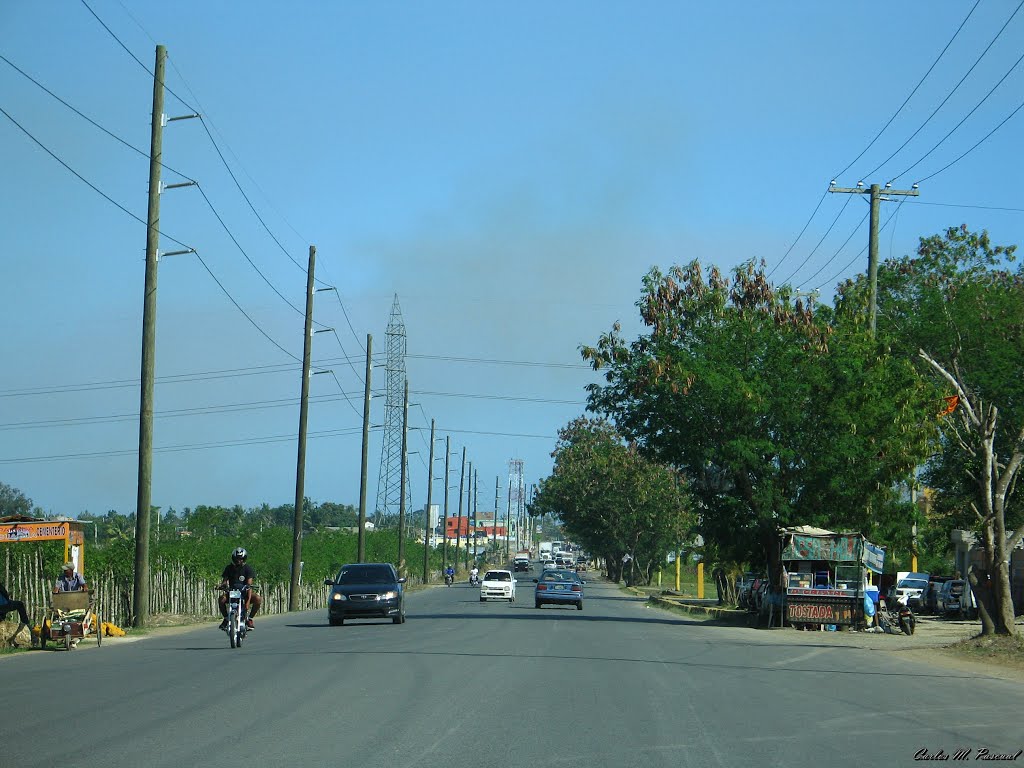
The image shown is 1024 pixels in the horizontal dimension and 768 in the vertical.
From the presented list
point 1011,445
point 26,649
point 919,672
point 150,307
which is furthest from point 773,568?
point 26,649

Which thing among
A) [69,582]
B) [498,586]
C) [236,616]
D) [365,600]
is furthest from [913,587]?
[69,582]

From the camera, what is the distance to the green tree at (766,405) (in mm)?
36656

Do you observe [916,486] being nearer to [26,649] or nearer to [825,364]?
[825,364]

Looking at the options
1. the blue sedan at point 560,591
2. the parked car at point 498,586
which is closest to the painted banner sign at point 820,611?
the blue sedan at point 560,591

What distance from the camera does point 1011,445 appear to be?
40.0 meters

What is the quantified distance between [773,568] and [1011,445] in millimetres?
9310

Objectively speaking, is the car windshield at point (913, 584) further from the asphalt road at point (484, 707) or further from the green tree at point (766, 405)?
the asphalt road at point (484, 707)

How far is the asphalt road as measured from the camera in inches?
405

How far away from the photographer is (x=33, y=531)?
2609 centimetres

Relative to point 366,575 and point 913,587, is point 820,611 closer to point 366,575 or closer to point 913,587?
point 366,575

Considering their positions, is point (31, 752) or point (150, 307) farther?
point (150, 307)

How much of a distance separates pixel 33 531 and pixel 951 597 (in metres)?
37.5

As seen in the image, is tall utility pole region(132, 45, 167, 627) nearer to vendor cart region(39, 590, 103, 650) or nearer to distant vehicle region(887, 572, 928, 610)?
vendor cart region(39, 590, 103, 650)

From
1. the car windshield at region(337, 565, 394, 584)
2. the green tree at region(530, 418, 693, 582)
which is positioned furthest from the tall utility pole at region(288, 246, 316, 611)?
the green tree at region(530, 418, 693, 582)
